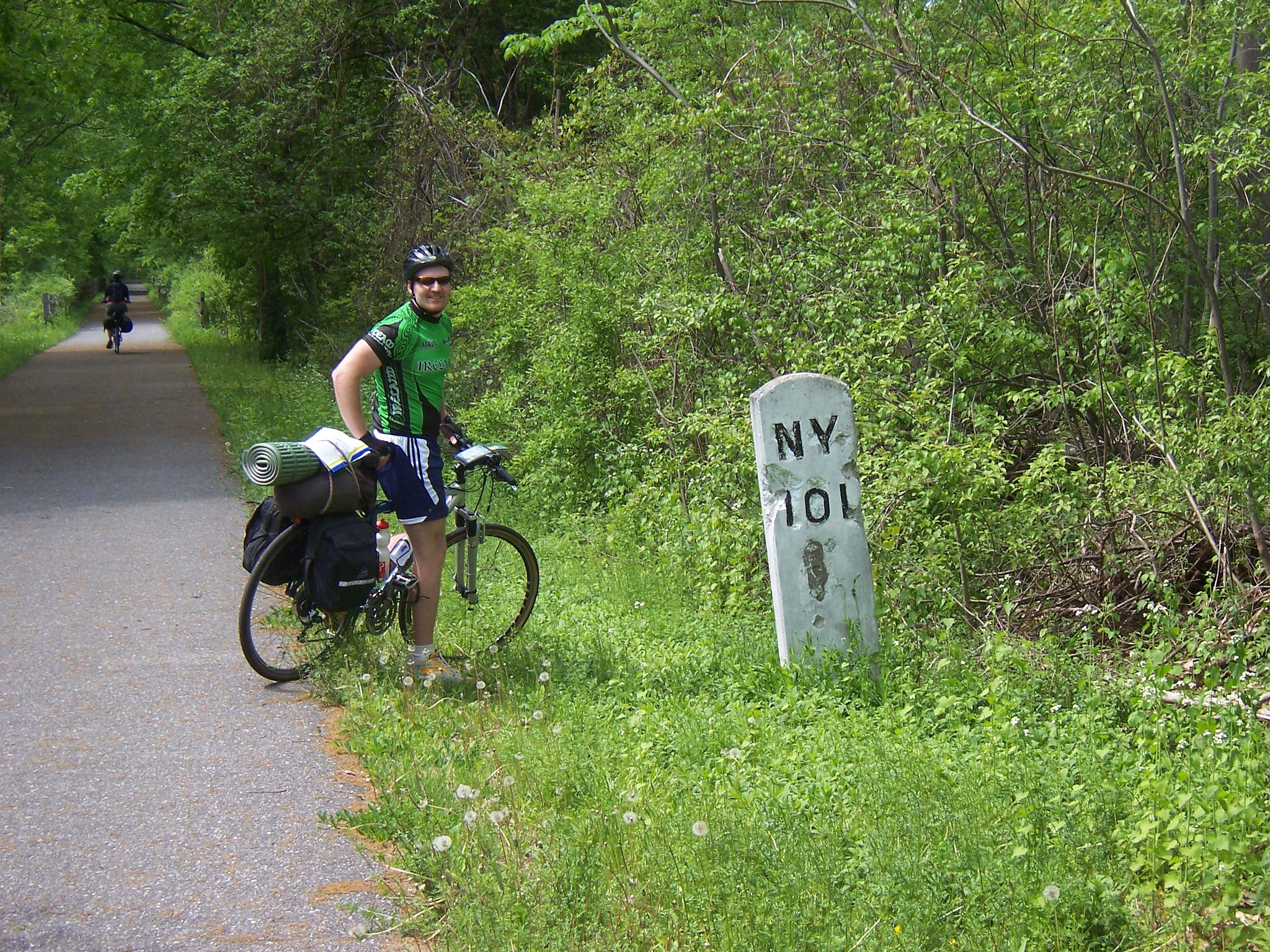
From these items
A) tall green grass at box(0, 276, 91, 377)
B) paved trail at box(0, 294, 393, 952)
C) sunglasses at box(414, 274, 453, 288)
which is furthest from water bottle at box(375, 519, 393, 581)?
tall green grass at box(0, 276, 91, 377)

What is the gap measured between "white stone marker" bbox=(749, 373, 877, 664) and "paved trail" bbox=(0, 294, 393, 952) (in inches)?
84.0

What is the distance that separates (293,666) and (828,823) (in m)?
3.38

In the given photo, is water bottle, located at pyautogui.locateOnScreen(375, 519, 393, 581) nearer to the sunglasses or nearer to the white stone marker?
the sunglasses

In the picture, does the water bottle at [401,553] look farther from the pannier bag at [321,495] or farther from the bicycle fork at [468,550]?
the pannier bag at [321,495]

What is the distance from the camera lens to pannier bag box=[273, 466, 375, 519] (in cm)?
587

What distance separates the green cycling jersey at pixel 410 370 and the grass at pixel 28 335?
74.7 ft

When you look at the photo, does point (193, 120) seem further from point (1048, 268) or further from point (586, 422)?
point (1048, 268)

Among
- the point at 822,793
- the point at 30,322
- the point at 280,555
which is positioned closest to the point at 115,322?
the point at 30,322

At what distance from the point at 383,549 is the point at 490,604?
1141 mm

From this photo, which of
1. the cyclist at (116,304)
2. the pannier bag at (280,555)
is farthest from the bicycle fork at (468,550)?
the cyclist at (116,304)

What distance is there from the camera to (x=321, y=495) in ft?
19.3

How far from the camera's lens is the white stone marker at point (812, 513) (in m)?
5.59

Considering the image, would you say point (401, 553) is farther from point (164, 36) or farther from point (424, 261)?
point (164, 36)

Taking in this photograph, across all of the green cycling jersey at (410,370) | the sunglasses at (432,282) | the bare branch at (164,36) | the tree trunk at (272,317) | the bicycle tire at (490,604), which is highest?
the bare branch at (164,36)
